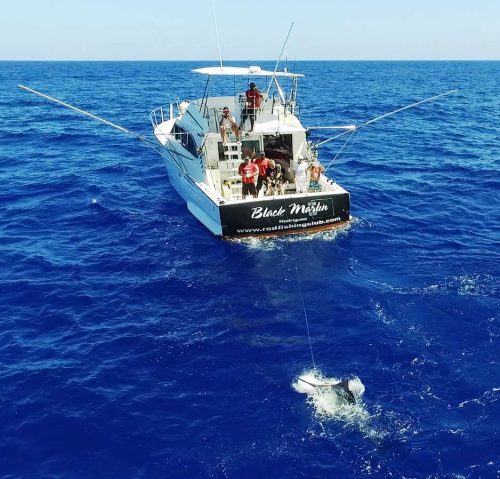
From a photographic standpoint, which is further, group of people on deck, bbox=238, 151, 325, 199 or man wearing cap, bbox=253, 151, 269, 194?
man wearing cap, bbox=253, 151, 269, 194

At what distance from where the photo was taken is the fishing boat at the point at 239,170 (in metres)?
13.8

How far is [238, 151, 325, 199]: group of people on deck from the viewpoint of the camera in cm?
1422

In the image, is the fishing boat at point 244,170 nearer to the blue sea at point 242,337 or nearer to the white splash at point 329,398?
the blue sea at point 242,337

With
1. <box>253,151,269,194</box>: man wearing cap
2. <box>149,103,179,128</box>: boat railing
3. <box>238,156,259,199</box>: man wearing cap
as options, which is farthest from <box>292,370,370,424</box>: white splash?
<box>149,103,179,128</box>: boat railing

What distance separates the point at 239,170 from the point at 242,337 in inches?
242

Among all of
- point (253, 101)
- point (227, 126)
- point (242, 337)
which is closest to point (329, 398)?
point (242, 337)

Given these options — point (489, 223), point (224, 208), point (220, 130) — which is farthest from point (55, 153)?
point (489, 223)

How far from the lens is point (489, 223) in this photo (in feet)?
50.6

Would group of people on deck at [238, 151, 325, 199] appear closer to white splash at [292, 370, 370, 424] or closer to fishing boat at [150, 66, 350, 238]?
fishing boat at [150, 66, 350, 238]

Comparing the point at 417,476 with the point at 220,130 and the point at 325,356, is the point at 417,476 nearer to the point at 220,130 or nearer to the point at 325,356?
the point at 325,356

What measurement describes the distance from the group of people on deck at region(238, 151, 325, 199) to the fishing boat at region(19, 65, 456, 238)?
0.15ft

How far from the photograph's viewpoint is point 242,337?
9820 millimetres

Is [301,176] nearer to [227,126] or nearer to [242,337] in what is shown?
[227,126]

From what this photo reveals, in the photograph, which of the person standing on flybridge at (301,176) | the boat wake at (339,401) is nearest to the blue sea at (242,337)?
the boat wake at (339,401)
